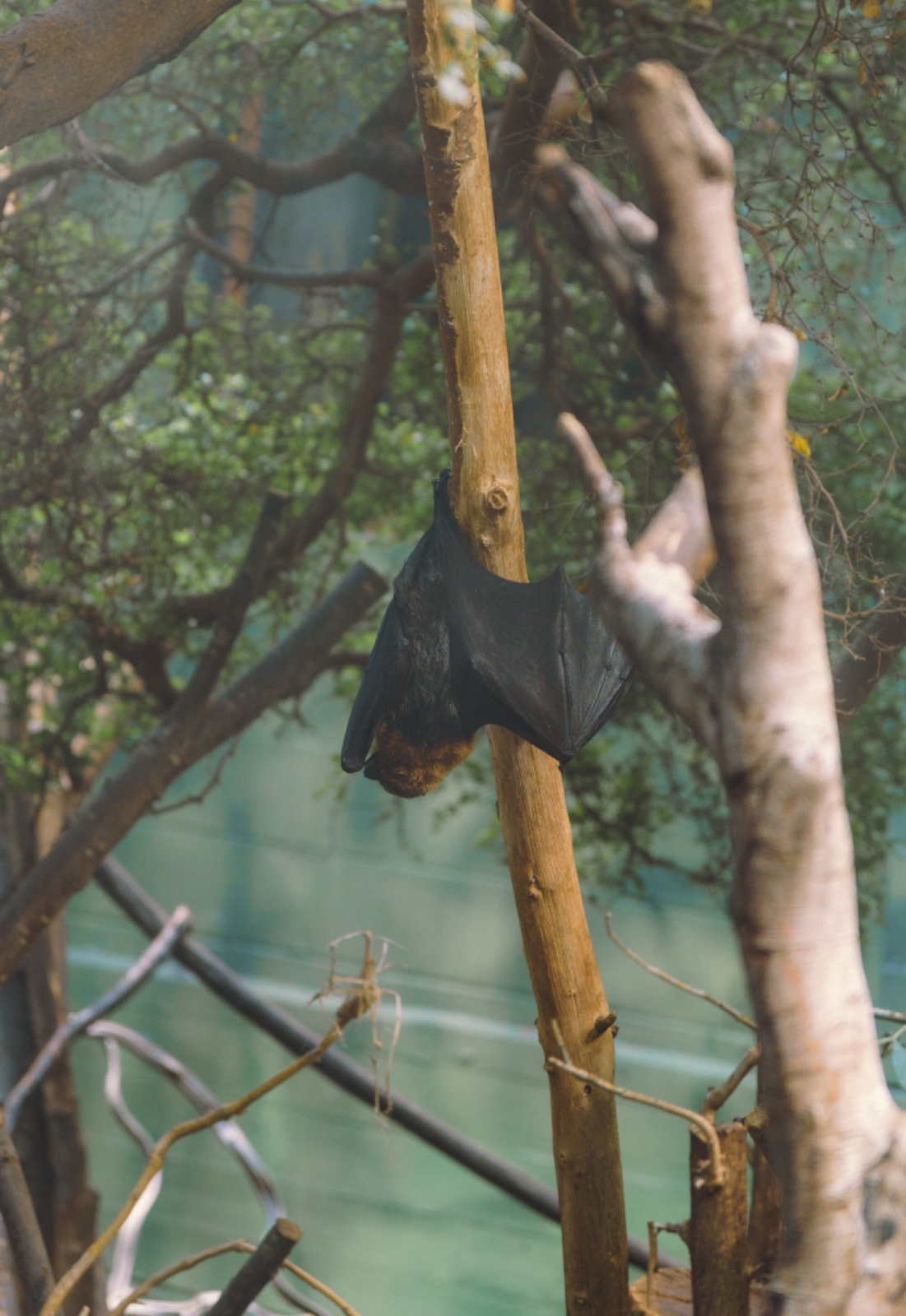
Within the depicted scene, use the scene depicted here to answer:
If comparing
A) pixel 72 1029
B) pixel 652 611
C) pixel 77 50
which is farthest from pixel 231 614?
pixel 652 611

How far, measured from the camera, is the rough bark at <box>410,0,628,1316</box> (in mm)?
1564

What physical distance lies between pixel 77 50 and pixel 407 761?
1160mm

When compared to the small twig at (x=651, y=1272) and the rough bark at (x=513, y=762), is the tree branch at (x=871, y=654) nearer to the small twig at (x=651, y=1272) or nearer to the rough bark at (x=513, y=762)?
the rough bark at (x=513, y=762)

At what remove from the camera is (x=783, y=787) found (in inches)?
34.9

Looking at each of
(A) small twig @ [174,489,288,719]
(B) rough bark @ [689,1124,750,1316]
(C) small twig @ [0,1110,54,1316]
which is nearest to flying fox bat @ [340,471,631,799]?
(B) rough bark @ [689,1124,750,1316]

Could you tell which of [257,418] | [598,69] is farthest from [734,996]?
[598,69]

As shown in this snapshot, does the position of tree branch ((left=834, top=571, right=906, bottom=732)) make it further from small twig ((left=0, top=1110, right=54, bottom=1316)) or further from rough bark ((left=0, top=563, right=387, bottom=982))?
small twig ((left=0, top=1110, right=54, bottom=1316))

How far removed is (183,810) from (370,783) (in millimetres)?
837

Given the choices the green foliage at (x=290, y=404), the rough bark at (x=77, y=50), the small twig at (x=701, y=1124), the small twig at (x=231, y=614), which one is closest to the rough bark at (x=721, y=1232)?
the small twig at (x=701, y=1124)

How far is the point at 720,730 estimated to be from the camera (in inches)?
36.4

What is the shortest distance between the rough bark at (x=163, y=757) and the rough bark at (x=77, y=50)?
1428 mm

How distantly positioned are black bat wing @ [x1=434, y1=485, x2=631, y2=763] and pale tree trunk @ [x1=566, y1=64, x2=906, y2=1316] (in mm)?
764

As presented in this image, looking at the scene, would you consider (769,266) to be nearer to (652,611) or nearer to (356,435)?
(652,611)

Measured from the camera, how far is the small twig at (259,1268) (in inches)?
71.6
